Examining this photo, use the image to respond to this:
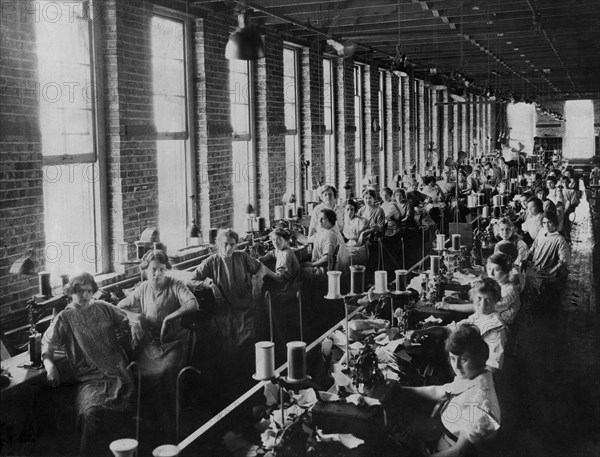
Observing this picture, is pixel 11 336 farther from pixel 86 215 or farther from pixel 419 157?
pixel 419 157

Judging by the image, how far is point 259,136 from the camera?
35.9ft

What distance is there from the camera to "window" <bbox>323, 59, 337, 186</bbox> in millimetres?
13930

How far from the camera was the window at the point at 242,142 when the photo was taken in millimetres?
10227

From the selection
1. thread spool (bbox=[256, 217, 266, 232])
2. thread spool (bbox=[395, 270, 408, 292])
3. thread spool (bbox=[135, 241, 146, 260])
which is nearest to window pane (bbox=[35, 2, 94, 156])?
thread spool (bbox=[135, 241, 146, 260])

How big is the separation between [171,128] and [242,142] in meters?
2.02

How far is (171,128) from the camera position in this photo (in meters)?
8.78

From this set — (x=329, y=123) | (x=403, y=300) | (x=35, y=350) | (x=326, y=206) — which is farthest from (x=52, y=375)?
(x=329, y=123)

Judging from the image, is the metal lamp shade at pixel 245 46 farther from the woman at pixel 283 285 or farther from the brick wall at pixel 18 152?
the woman at pixel 283 285

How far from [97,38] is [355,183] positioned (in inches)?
353

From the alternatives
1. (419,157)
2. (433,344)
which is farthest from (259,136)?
(419,157)

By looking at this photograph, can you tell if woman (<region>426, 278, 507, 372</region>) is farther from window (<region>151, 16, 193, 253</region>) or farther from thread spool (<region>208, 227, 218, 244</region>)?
thread spool (<region>208, 227, 218, 244</region>)

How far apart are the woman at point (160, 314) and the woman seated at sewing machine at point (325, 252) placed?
307 cm

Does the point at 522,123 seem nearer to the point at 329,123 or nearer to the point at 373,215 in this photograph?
the point at 329,123

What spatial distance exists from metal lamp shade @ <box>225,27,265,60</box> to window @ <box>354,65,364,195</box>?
9977 millimetres
